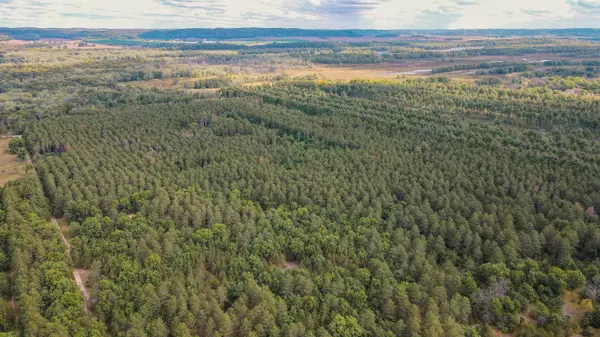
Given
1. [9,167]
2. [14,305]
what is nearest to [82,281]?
[14,305]

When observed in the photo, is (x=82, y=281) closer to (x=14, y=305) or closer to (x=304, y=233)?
(x=14, y=305)

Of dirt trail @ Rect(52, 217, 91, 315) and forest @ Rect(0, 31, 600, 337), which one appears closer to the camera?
forest @ Rect(0, 31, 600, 337)

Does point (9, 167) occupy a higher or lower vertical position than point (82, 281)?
higher

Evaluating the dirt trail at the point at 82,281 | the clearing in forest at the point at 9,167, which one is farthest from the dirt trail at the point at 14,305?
the clearing in forest at the point at 9,167

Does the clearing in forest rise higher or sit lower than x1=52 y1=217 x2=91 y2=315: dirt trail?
higher

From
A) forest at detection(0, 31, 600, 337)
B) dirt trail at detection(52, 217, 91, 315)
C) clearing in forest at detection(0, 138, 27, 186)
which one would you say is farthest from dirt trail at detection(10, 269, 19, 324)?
clearing in forest at detection(0, 138, 27, 186)

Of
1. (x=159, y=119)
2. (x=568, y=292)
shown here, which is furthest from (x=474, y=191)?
(x=159, y=119)

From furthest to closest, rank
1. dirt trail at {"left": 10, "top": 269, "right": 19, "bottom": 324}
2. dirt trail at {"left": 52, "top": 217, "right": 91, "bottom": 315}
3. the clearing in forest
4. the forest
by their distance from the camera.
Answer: the clearing in forest
dirt trail at {"left": 52, "top": 217, "right": 91, "bottom": 315}
dirt trail at {"left": 10, "top": 269, "right": 19, "bottom": 324}
the forest

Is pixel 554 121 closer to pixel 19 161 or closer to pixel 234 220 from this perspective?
pixel 234 220

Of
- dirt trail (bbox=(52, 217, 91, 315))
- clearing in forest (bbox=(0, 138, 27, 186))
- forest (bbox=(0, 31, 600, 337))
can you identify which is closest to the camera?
forest (bbox=(0, 31, 600, 337))

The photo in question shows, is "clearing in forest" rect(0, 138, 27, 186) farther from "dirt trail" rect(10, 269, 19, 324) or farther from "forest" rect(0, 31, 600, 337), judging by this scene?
"dirt trail" rect(10, 269, 19, 324)
